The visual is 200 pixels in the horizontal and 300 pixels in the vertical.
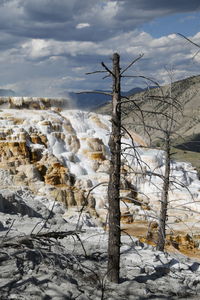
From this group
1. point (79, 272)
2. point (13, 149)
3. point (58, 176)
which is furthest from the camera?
point (13, 149)

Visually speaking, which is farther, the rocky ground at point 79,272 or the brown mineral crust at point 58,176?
the brown mineral crust at point 58,176

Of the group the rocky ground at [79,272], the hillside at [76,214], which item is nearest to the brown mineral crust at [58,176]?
the hillside at [76,214]

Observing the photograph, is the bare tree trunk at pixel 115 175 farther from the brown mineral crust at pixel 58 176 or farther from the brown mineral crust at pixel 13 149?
the brown mineral crust at pixel 13 149

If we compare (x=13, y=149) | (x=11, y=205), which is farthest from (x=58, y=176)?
(x=11, y=205)

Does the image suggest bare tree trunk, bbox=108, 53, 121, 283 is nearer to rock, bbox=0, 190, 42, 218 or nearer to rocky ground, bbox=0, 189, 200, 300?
rocky ground, bbox=0, 189, 200, 300

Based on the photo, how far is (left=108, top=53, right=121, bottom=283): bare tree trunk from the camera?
6410 mm

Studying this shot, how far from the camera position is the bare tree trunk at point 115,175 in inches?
252

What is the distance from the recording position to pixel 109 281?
695 cm

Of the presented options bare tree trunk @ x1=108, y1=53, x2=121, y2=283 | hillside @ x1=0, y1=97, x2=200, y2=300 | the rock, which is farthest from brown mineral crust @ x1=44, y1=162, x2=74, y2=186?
bare tree trunk @ x1=108, y1=53, x2=121, y2=283

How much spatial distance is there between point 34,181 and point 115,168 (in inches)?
606

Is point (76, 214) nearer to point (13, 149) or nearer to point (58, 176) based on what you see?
point (58, 176)

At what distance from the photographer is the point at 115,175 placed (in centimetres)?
658

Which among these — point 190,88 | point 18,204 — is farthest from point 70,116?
point 190,88

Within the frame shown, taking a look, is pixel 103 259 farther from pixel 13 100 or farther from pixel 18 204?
pixel 13 100
